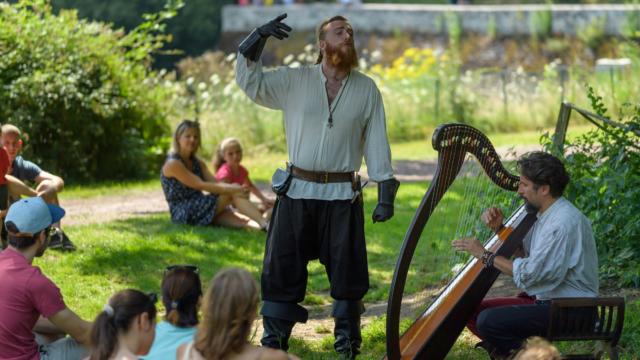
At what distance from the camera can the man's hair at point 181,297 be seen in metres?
4.41

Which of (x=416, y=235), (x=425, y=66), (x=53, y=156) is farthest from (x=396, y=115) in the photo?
(x=416, y=235)

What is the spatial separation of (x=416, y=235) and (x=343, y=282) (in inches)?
50.2

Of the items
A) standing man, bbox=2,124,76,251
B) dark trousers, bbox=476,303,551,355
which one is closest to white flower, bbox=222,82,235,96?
standing man, bbox=2,124,76,251

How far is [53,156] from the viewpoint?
43.4 feet

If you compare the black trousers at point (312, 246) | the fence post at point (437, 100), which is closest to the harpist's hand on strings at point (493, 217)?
the black trousers at point (312, 246)

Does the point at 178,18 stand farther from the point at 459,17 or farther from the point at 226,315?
the point at 226,315

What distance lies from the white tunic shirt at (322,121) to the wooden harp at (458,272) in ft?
2.25

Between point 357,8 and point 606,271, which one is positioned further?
point 357,8

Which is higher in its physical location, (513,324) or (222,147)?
(222,147)

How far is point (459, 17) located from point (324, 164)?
24294 millimetres

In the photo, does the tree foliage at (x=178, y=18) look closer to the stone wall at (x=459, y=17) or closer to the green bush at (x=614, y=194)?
the stone wall at (x=459, y=17)

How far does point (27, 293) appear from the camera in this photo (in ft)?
15.5

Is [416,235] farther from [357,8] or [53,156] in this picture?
[357,8]

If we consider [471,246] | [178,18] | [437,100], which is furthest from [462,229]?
[178,18]
